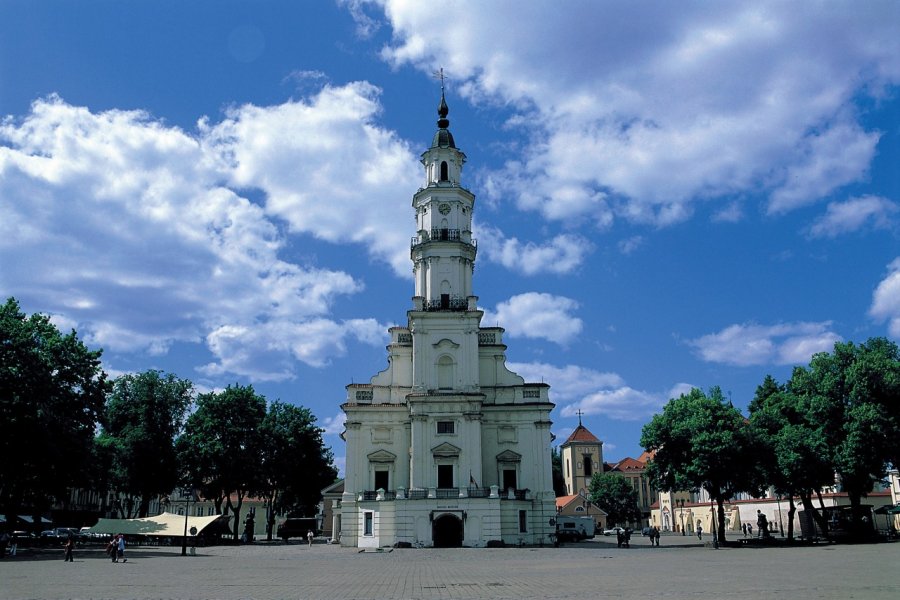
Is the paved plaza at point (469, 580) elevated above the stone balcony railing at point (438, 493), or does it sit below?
below

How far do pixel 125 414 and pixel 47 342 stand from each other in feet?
71.4

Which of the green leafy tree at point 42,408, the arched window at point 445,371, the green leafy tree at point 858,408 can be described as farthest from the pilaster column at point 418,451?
the green leafy tree at point 858,408

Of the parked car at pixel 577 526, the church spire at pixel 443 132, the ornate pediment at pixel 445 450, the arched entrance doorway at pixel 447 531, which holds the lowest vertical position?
the parked car at pixel 577 526

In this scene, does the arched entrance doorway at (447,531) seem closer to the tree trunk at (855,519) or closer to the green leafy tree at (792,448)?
the green leafy tree at (792,448)

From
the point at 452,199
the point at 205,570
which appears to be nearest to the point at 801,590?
the point at 205,570

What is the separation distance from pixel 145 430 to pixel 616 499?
236 feet

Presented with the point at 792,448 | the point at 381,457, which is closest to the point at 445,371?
the point at 381,457

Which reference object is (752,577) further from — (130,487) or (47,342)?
(130,487)

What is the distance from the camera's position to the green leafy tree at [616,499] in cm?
10912

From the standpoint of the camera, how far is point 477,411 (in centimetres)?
5456

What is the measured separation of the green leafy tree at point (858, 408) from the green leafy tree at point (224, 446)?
45.7 m

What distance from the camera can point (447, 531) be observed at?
52812mm

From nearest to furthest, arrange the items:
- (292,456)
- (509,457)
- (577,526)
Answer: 1. (509,457)
2. (292,456)
3. (577,526)

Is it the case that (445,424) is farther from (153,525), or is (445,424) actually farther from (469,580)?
(469,580)
